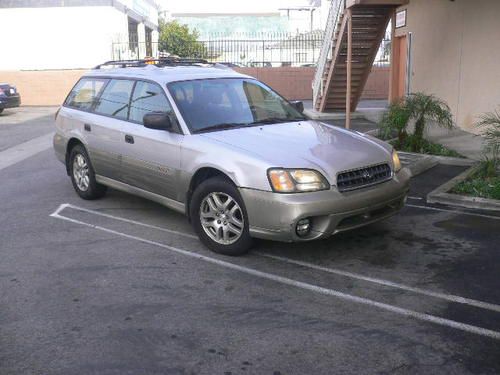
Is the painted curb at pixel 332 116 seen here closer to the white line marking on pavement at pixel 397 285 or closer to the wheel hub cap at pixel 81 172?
the wheel hub cap at pixel 81 172

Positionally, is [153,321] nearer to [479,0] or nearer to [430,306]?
[430,306]

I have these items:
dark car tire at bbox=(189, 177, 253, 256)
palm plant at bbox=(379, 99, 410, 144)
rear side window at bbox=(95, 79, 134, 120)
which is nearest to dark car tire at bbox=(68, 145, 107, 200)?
rear side window at bbox=(95, 79, 134, 120)

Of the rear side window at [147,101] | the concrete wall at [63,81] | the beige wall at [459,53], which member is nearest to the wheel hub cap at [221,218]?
the rear side window at [147,101]

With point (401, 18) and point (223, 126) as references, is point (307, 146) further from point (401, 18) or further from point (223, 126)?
point (401, 18)

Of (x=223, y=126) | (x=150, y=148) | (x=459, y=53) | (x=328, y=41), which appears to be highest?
(x=328, y=41)

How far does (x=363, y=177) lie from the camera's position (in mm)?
5141

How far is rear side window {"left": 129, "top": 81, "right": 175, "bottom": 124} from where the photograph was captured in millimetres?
6050

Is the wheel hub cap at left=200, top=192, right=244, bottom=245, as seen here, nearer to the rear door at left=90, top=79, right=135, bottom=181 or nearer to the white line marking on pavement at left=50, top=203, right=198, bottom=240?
the white line marking on pavement at left=50, top=203, right=198, bottom=240

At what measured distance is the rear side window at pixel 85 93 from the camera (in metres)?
7.32

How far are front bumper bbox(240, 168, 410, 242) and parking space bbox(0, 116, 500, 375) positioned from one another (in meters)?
0.35

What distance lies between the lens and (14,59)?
100 ft

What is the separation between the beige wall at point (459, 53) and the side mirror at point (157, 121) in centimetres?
739

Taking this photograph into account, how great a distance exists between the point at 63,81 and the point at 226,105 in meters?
22.6

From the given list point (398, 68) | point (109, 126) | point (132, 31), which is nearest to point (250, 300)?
point (109, 126)
